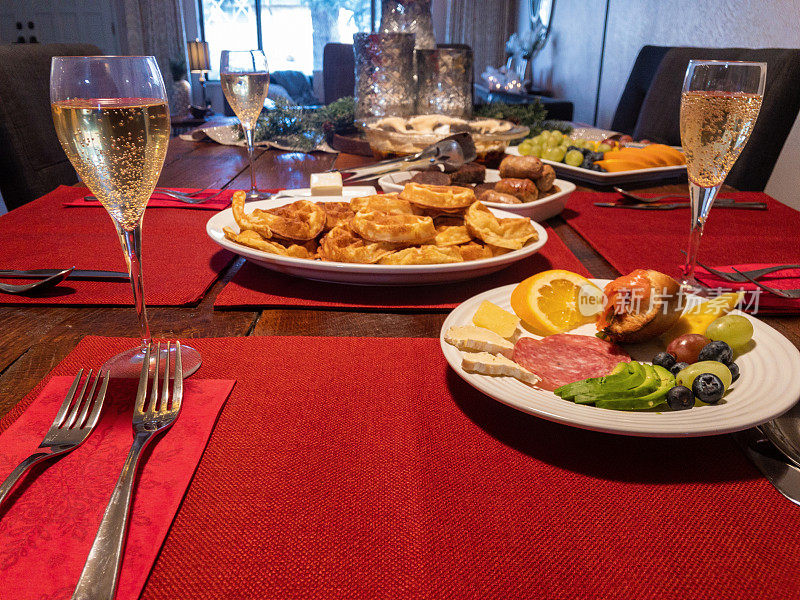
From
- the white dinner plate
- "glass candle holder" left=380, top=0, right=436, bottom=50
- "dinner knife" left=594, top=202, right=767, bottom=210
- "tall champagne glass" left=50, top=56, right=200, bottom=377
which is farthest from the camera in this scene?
"glass candle holder" left=380, top=0, right=436, bottom=50

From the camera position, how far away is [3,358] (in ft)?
2.39

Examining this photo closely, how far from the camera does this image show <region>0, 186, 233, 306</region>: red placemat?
0.92 metres

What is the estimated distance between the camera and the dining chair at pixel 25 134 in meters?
2.09

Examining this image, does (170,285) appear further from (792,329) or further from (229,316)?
(792,329)

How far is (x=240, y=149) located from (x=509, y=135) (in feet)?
3.98

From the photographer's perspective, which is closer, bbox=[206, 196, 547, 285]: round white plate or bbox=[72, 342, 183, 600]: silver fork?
bbox=[72, 342, 183, 600]: silver fork

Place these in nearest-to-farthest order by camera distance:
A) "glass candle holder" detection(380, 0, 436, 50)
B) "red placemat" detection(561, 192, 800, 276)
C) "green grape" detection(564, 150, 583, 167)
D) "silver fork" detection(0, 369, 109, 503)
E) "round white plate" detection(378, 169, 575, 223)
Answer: "silver fork" detection(0, 369, 109, 503) < "red placemat" detection(561, 192, 800, 276) < "round white plate" detection(378, 169, 575, 223) < "green grape" detection(564, 150, 583, 167) < "glass candle holder" detection(380, 0, 436, 50)

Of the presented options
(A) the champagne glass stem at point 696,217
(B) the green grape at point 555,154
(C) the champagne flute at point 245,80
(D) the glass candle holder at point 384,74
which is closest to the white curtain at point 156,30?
(D) the glass candle holder at point 384,74

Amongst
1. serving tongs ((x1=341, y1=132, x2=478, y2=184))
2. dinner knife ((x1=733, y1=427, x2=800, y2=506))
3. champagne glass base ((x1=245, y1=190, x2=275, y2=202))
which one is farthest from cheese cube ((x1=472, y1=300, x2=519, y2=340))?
champagne glass base ((x1=245, y1=190, x2=275, y2=202))

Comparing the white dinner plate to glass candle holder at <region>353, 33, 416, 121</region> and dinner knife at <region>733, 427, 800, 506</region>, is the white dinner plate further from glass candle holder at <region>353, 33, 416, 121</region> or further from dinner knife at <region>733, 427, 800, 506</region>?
dinner knife at <region>733, 427, 800, 506</region>

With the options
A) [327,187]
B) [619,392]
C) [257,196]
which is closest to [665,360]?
[619,392]

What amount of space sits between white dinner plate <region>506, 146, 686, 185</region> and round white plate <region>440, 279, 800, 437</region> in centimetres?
112

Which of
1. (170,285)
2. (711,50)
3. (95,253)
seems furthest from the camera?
(711,50)

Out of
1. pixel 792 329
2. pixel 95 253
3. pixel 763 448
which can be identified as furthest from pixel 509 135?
pixel 763 448
